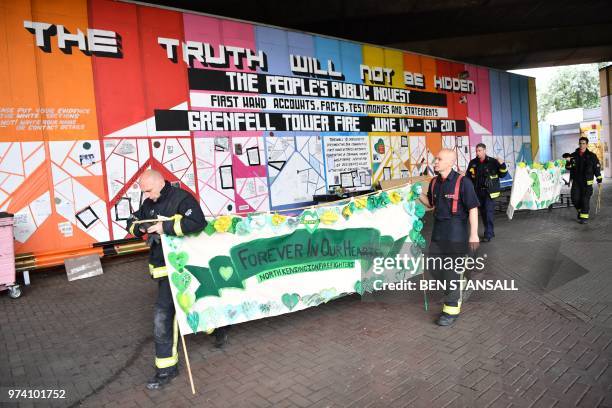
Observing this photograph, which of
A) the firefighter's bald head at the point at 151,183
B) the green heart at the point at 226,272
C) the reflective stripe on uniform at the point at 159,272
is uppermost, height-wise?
the firefighter's bald head at the point at 151,183

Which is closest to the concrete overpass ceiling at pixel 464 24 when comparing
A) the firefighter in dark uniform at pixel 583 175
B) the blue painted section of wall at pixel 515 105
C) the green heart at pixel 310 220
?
the blue painted section of wall at pixel 515 105

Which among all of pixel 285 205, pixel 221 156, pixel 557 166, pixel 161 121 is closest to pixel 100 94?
pixel 161 121

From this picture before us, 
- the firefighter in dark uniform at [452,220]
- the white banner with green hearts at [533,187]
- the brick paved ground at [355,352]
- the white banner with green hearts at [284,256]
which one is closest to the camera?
the brick paved ground at [355,352]

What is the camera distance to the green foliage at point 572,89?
1903 inches

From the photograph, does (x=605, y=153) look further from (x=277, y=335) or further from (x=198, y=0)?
(x=277, y=335)

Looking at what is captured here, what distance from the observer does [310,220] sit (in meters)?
4.91

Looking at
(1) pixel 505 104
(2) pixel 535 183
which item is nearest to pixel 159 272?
(2) pixel 535 183

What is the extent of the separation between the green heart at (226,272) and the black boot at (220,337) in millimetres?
706

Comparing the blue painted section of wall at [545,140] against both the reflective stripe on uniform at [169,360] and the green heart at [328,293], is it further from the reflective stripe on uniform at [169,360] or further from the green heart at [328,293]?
the reflective stripe on uniform at [169,360]

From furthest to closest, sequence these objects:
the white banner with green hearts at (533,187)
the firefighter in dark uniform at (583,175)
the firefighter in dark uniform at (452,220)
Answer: the white banner with green hearts at (533,187)
the firefighter in dark uniform at (583,175)
the firefighter in dark uniform at (452,220)

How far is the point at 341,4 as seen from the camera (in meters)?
14.5

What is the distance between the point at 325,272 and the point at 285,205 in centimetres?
702

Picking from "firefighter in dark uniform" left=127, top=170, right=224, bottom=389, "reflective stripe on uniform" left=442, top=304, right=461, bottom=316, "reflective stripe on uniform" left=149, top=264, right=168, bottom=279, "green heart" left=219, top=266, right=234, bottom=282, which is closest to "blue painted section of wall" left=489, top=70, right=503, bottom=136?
"reflective stripe on uniform" left=442, top=304, right=461, bottom=316

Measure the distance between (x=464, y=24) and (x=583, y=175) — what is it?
31.9 feet
